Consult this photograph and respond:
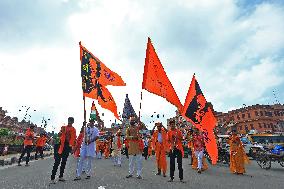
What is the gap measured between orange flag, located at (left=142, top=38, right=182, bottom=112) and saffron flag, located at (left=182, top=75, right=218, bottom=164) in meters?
1.23

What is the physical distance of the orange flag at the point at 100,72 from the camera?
32.6ft

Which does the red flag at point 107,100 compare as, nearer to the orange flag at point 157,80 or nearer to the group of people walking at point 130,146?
the group of people walking at point 130,146

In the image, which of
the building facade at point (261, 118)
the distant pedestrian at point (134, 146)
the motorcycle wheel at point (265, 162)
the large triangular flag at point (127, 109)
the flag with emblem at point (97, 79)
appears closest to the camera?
the distant pedestrian at point (134, 146)

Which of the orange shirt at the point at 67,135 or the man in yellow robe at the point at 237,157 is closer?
the orange shirt at the point at 67,135

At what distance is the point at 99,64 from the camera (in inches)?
408

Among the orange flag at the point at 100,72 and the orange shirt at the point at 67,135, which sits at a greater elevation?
the orange flag at the point at 100,72

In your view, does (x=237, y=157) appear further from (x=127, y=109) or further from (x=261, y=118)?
(x=261, y=118)

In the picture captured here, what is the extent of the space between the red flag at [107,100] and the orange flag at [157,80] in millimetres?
1904

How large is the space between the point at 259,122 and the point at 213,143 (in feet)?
254

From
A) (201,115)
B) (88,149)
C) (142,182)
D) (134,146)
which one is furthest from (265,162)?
(88,149)

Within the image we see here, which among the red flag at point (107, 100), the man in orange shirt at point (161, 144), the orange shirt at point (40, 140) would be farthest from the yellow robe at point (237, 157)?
the orange shirt at point (40, 140)

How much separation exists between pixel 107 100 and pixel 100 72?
41.4 inches

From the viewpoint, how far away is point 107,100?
34.0 feet

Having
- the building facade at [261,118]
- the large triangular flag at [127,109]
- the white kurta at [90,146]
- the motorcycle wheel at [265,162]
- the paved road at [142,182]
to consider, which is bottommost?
the paved road at [142,182]
